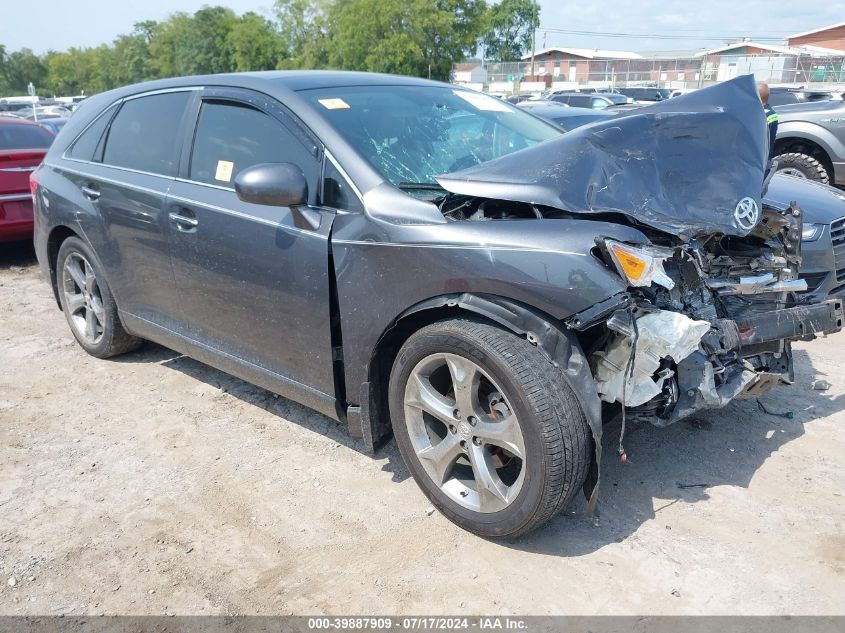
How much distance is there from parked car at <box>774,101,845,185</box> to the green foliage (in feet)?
163

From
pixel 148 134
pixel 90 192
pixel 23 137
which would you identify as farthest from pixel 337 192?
pixel 23 137

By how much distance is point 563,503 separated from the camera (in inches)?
104

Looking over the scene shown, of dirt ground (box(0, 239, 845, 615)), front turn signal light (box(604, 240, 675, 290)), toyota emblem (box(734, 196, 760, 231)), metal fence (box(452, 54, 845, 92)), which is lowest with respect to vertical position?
dirt ground (box(0, 239, 845, 615))

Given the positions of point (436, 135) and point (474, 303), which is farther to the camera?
point (436, 135)

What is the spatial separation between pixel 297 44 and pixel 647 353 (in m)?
79.7

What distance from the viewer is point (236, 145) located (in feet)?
11.7

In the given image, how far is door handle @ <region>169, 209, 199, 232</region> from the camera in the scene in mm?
3635

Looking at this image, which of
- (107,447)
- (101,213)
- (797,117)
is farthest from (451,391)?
(797,117)

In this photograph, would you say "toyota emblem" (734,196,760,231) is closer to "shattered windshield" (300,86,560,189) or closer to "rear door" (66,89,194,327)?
"shattered windshield" (300,86,560,189)

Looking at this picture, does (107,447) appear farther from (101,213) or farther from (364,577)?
(364,577)

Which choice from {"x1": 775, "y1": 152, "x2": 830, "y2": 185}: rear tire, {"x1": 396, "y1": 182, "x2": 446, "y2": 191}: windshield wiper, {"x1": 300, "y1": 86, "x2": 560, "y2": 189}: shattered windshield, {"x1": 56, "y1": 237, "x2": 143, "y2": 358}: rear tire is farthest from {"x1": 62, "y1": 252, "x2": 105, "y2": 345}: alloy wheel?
{"x1": 775, "y1": 152, "x2": 830, "y2": 185}: rear tire

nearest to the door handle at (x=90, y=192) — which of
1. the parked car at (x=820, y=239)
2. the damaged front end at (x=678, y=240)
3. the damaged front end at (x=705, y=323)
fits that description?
the damaged front end at (x=678, y=240)

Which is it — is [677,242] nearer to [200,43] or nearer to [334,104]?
[334,104]

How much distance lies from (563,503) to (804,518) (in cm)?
111
